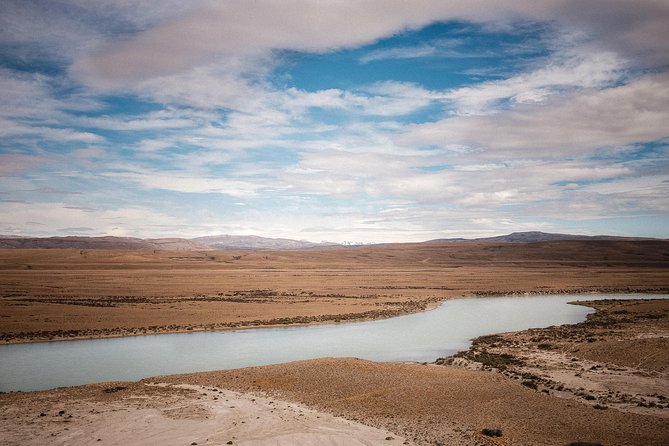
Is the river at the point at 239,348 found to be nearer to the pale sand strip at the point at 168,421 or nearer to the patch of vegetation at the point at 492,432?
the pale sand strip at the point at 168,421

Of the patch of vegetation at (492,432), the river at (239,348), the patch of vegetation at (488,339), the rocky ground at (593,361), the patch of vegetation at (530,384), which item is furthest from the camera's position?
the patch of vegetation at (488,339)

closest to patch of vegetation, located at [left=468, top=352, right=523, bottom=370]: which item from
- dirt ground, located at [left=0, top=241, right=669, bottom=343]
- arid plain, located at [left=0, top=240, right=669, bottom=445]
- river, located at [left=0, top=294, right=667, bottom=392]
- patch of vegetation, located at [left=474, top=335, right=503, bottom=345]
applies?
arid plain, located at [left=0, top=240, right=669, bottom=445]

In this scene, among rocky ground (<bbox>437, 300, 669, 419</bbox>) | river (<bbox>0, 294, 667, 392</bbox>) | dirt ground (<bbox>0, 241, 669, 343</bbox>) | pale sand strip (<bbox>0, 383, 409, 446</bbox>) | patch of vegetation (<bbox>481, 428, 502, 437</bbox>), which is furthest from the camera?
dirt ground (<bbox>0, 241, 669, 343</bbox>)

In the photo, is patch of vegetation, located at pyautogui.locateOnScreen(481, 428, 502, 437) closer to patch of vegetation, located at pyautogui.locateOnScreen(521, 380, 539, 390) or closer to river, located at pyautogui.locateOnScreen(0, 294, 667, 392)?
patch of vegetation, located at pyautogui.locateOnScreen(521, 380, 539, 390)

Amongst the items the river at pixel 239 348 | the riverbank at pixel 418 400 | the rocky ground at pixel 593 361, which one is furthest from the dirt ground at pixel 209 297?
the riverbank at pixel 418 400

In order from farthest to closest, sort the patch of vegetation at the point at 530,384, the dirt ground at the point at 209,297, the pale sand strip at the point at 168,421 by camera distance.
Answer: the dirt ground at the point at 209,297
the patch of vegetation at the point at 530,384
the pale sand strip at the point at 168,421

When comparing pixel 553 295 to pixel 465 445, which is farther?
pixel 553 295

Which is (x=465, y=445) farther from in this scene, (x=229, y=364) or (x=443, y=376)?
(x=229, y=364)

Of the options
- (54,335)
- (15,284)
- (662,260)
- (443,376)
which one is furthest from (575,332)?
(662,260)
